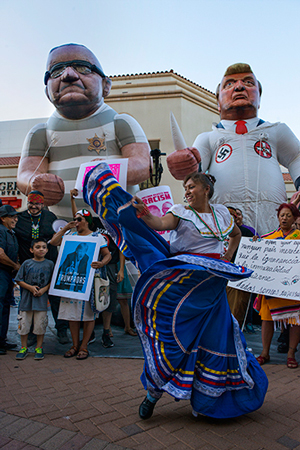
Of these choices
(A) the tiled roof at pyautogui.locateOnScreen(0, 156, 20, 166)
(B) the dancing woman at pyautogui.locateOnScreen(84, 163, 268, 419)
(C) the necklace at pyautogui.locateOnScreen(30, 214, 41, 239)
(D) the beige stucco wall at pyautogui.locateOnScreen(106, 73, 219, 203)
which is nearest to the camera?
(B) the dancing woman at pyautogui.locateOnScreen(84, 163, 268, 419)

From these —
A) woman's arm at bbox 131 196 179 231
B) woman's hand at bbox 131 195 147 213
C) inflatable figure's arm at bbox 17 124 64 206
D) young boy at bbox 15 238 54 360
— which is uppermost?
inflatable figure's arm at bbox 17 124 64 206

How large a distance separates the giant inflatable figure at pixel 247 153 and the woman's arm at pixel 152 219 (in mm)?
2299

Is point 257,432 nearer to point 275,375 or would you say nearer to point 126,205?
point 275,375

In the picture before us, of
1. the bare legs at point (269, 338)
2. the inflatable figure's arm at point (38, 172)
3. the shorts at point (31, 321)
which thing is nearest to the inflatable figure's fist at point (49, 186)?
the inflatable figure's arm at point (38, 172)

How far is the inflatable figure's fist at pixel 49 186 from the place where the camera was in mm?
4750

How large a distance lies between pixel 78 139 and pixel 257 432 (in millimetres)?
4178

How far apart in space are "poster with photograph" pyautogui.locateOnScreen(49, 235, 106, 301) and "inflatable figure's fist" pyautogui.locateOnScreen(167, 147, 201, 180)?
1.31m

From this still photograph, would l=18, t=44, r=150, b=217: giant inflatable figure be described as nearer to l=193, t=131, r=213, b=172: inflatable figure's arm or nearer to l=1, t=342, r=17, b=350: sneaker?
l=193, t=131, r=213, b=172: inflatable figure's arm

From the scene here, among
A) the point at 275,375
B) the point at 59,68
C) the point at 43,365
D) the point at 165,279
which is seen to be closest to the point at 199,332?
the point at 165,279

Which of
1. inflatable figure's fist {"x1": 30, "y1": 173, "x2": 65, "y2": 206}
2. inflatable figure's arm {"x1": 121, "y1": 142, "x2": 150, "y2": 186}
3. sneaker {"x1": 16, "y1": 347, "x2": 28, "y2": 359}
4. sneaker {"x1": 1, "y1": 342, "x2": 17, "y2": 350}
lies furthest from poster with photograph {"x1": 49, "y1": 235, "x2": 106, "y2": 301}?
inflatable figure's arm {"x1": 121, "y1": 142, "x2": 150, "y2": 186}

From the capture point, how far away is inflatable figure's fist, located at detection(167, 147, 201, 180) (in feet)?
14.6

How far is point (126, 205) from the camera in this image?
7.27ft

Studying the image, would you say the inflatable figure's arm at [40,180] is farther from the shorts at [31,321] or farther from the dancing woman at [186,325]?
the dancing woman at [186,325]

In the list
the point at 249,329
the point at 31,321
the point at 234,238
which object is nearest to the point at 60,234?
the point at 31,321
